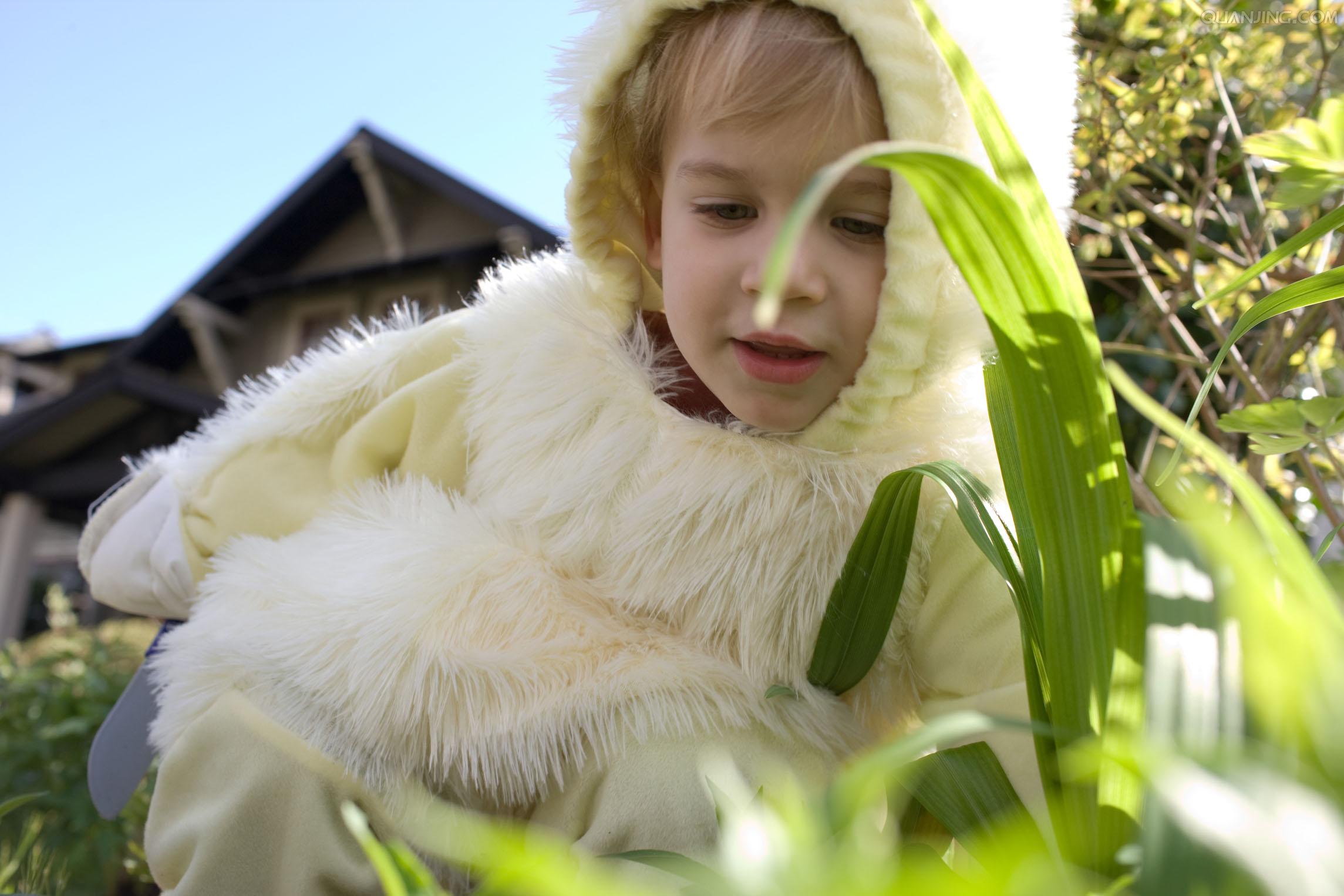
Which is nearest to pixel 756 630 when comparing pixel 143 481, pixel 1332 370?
pixel 143 481

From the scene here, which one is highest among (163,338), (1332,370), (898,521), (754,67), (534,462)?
(754,67)

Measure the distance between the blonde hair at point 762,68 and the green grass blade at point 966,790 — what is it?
2.03 ft

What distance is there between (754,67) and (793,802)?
88 cm

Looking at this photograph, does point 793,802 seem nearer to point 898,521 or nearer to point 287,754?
point 898,521

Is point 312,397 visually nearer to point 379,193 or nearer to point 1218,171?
point 1218,171

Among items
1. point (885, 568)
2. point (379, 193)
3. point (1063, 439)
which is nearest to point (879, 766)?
point (1063, 439)

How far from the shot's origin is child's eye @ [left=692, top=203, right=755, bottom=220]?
3.42 ft

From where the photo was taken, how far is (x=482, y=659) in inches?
40.3

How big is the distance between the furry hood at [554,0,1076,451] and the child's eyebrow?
0.02m

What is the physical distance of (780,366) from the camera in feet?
3.42

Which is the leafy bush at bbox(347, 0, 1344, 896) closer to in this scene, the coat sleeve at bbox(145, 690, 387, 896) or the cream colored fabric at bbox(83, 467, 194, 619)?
the coat sleeve at bbox(145, 690, 387, 896)

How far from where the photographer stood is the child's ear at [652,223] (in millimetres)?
1314

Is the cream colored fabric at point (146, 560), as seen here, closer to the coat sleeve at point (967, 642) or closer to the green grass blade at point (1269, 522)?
the coat sleeve at point (967, 642)

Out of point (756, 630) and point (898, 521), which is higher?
point (898, 521)
